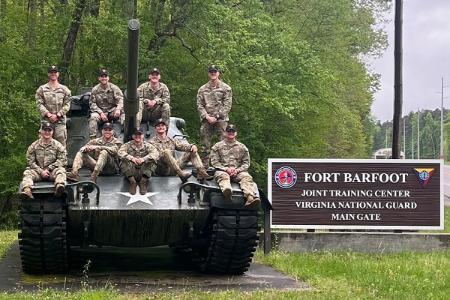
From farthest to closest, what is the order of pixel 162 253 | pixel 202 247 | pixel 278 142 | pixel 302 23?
pixel 302 23
pixel 278 142
pixel 162 253
pixel 202 247

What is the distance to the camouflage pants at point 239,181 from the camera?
10641 mm

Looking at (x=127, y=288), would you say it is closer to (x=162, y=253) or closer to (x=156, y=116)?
(x=156, y=116)

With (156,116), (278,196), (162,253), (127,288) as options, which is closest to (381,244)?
(278,196)

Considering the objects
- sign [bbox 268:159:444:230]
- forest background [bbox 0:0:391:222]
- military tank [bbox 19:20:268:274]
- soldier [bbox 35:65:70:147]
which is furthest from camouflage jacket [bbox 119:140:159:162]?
forest background [bbox 0:0:391:222]

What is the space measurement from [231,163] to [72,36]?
1431 cm

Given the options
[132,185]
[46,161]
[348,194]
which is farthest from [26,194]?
[348,194]

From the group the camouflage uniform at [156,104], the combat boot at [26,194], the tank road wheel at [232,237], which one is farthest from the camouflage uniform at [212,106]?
the combat boot at [26,194]

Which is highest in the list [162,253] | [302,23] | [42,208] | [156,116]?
[302,23]

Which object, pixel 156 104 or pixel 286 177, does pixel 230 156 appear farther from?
pixel 286 177

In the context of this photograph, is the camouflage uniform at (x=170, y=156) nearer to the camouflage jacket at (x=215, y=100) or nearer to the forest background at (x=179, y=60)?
the camouflage jacket at (x=215, y=100)

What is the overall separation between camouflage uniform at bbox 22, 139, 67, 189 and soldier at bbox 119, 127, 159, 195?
2.62ft

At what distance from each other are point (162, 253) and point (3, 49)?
11.3 m

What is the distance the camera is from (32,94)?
2405 centimetres

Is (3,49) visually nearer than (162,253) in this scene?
No
